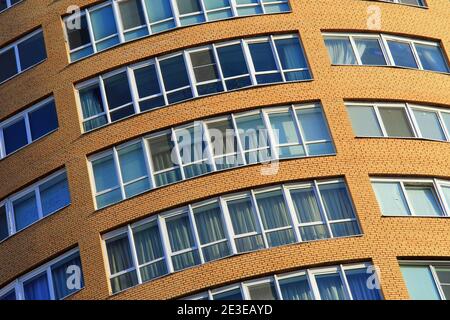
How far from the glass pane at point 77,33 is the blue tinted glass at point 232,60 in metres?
5.09

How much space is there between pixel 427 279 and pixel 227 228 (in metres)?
6.39

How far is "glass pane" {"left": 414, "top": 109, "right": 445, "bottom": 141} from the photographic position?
40.1 metres

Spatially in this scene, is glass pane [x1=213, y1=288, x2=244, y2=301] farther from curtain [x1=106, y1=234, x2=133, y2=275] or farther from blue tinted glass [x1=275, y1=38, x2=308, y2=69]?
blue tinted glass [x1=275, y1=38, x2=308, y2=69]

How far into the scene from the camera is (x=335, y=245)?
119ft

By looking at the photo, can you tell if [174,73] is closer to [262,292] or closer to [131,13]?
[131,13]

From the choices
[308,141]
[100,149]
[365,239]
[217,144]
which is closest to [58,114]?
[100,149]

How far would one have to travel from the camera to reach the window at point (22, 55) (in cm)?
4278

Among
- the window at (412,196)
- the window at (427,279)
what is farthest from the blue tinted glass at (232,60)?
the window at (427,279)

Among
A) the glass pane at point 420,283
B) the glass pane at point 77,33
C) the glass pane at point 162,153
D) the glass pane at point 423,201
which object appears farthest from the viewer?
the glass pane at point 77,33

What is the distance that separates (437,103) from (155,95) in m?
9.73

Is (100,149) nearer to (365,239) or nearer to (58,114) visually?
(58,114)

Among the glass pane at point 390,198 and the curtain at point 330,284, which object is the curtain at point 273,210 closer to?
the curtain at point 330,284

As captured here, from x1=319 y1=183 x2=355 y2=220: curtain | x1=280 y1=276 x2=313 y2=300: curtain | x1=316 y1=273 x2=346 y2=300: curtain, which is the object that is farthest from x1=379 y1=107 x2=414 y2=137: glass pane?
x1=280 y1=276 x2=313 y2=300: curtain

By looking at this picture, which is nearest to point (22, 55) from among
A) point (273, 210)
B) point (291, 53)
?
point (291, 53)
